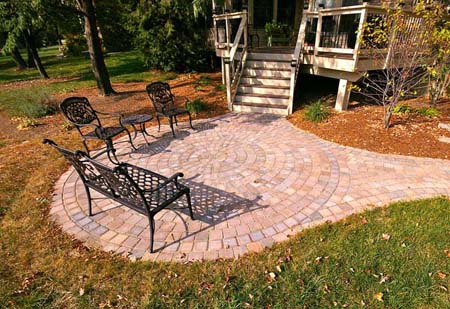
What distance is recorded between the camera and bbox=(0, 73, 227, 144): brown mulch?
6.58 metres

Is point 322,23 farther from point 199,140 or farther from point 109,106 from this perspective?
point 109,106

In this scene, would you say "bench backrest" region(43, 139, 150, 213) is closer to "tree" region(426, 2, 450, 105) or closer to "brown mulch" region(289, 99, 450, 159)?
"brown mulch" region(289, 99, 450, 159)

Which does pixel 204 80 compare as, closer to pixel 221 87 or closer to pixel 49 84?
pixel 221 87

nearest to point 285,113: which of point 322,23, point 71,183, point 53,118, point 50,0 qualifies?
point 322,23

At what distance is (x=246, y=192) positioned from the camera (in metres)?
3.75

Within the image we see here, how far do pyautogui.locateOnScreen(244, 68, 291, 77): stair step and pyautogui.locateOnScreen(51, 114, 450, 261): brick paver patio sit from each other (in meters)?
2.71

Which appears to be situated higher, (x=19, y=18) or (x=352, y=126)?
(x=19, y=18)

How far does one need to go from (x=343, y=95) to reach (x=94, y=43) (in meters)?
7.86

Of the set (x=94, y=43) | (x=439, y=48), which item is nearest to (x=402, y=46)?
(x=439, y=48)

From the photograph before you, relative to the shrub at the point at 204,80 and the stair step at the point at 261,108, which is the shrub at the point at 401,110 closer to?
the stair step at the point at 261,108

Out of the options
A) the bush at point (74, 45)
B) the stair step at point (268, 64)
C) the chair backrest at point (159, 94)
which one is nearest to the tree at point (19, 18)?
the chair backrest at point (159, 94)

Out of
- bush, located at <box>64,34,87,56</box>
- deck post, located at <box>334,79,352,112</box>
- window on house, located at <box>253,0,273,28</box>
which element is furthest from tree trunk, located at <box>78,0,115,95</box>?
bush, located at <box>64,34,87,56</box>

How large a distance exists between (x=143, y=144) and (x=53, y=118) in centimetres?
397

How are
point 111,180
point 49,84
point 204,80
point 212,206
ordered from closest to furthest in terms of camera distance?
1. point 111,180
2. point 212,206
3. point 204,80
4. point 49,84
